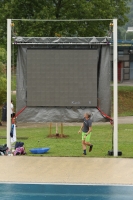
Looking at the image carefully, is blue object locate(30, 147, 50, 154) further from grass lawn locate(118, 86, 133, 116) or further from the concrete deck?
grass lawn locate(118, 86, 133, 116)

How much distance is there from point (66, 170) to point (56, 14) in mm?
27534

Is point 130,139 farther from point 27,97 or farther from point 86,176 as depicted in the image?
point 86,176

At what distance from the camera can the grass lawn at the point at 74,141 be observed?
1875 centimetres

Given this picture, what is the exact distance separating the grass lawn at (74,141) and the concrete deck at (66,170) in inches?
44.6

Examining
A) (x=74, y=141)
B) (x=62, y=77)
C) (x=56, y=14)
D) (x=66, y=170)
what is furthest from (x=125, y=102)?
(x=66, y=170)

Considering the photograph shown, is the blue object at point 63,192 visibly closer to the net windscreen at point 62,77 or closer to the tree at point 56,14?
the net windscreen at point 62,77

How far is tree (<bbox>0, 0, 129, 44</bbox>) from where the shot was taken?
132 ft

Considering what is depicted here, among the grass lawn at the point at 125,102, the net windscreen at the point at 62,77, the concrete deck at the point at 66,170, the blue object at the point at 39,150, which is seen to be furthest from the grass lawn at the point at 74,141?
the grass lawn at the point at 125,102

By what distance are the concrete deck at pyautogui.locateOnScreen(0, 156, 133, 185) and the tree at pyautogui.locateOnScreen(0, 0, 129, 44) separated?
77.2ft

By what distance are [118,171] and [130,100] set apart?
29.2 metres

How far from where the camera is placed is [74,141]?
72.0ft

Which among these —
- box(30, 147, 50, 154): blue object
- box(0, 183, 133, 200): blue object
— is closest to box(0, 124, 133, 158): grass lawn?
box(30, 147, 50, 154): blue object

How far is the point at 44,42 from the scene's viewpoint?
18.0 m

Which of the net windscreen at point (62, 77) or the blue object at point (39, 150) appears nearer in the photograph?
the net windscreen at point (62, 77)
